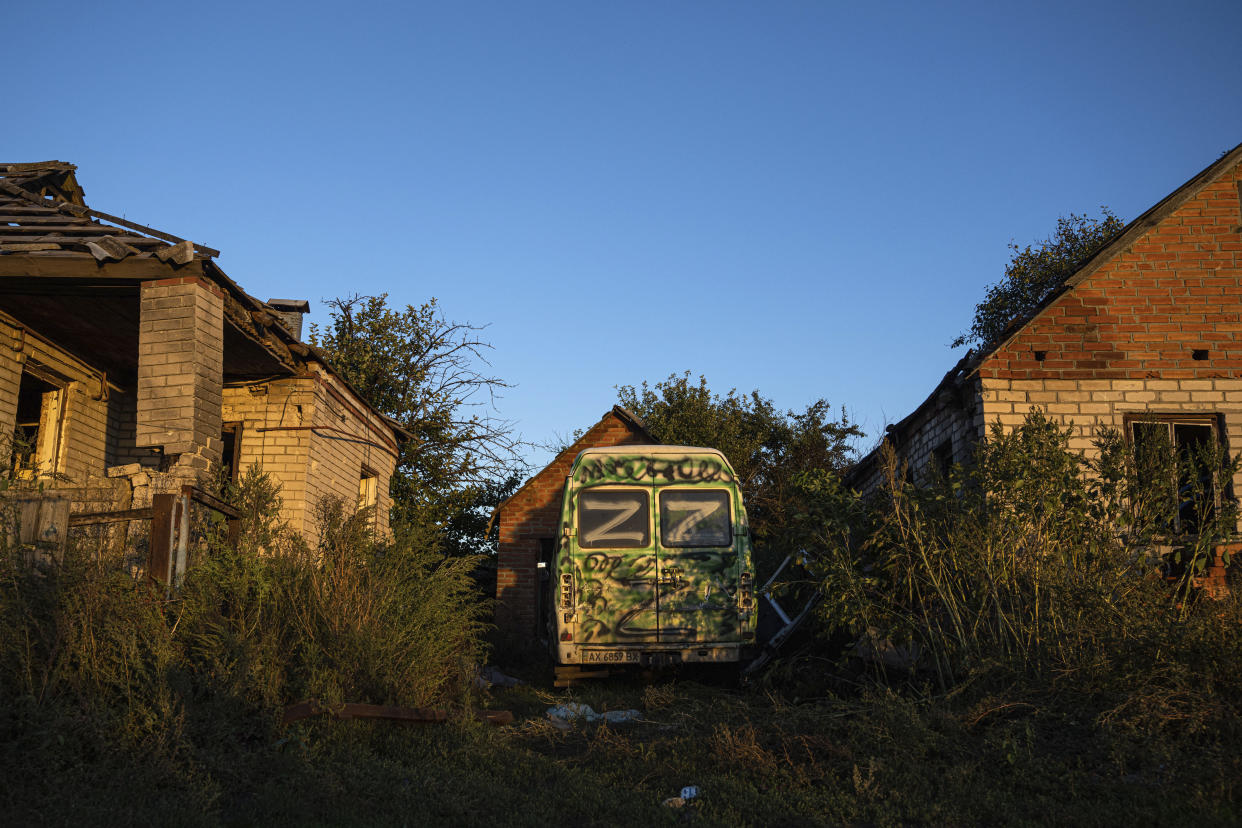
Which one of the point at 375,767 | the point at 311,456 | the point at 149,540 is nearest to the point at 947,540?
the point at 375,767

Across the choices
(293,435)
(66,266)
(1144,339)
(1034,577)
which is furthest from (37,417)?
(1144,339)

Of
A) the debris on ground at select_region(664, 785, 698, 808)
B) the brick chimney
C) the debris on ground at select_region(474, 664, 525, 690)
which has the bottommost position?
the debris on ground at select_region(474, 664, 525, 690)

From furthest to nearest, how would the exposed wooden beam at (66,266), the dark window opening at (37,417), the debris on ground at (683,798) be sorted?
1. the dark window opening at (37,417)
2. the exposed wooden beam at (66,266)
3. the debris on ground at (683,798)

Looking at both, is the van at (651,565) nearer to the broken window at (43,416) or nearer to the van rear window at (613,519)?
the van rear window at (613,519)

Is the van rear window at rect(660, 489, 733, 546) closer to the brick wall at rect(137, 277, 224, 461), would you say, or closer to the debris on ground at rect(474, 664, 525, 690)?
the debris on ground at rect(474, 664, 525, 690)

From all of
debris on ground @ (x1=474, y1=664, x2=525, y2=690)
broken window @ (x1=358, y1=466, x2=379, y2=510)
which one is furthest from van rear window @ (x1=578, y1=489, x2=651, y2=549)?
broken window @ (x1=358, y1=466, x2=379, y2=510)

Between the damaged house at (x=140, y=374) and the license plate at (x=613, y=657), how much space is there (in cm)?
414

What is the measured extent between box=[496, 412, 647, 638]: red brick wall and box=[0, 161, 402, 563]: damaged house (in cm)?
452

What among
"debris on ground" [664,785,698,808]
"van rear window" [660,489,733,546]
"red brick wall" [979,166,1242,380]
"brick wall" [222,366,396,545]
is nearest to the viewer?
"debris on ground" [664,785,698,808]

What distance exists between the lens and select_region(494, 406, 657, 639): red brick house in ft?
59.2

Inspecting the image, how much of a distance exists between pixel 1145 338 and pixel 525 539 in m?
11.5

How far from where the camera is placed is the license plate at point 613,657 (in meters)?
9.51

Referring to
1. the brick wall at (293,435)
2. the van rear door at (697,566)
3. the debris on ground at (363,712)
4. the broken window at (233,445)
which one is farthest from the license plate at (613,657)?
the broken window at (233,445)

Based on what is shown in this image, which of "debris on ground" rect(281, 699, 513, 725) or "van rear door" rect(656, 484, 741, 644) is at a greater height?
"van rear door" rect(656, 484, 741, 644)
